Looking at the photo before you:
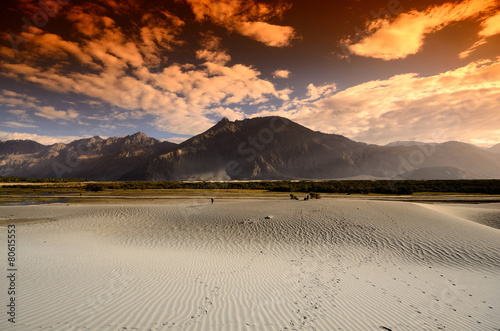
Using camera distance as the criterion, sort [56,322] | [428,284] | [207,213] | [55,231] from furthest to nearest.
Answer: [207,213]
[55,231]
[428,284]
[56,322]

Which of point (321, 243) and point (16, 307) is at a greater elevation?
point (16, 307)

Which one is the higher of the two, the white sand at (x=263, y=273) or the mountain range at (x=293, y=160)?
the mountain range at (x=293, y=160)

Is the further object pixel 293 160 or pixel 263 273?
pixel 293 160

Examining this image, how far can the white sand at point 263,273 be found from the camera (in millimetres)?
5531

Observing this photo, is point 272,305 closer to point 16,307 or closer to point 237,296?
point 237,296

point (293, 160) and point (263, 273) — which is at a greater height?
point (293, 160)

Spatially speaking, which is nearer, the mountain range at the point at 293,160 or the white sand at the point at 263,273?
the white sand at the point at 263,273

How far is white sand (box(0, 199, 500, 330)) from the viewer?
553cm

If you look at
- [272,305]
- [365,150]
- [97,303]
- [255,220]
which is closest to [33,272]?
[97,303]

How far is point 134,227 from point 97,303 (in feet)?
39.2

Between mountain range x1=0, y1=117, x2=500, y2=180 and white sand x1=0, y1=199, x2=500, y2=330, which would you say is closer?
white sand x1=0, y1=199, x2=500, y2=330

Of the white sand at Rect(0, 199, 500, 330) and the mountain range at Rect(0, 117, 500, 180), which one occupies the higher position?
the mountain range at Rect(0, 117, 500, 180)

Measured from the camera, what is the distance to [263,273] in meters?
8.81

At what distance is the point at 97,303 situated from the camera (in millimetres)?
5930
